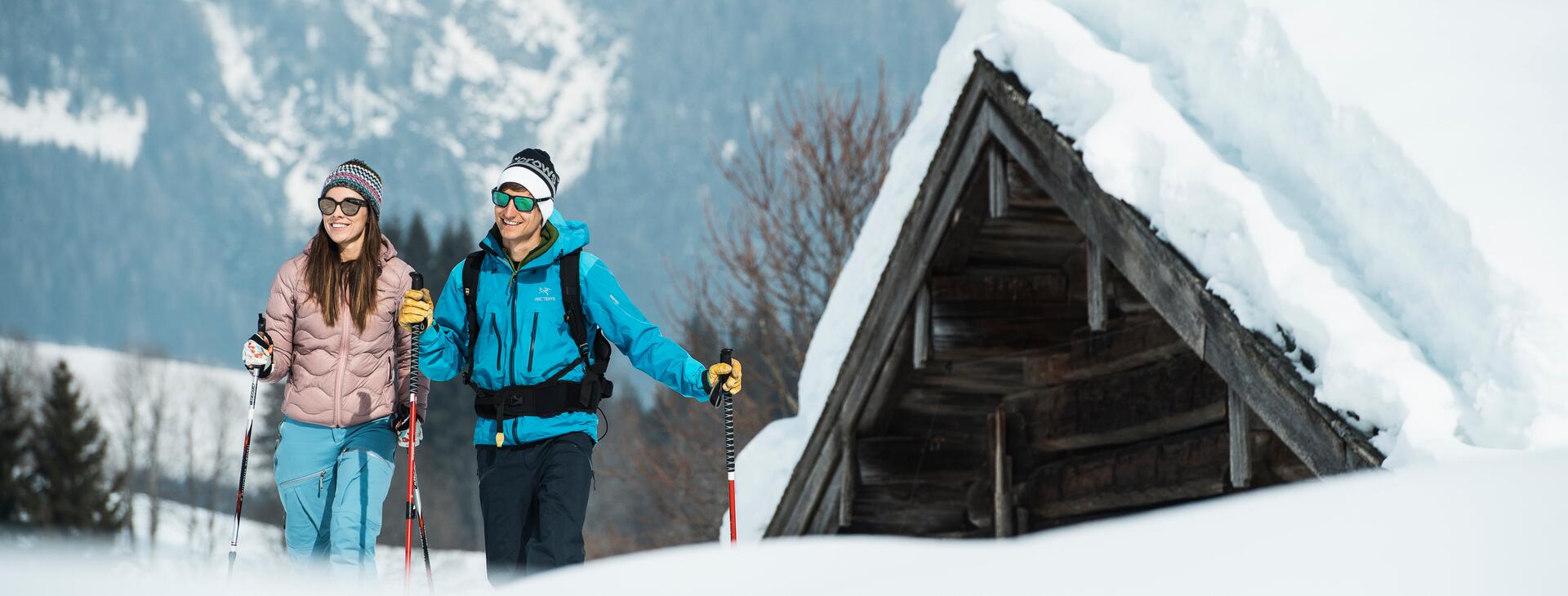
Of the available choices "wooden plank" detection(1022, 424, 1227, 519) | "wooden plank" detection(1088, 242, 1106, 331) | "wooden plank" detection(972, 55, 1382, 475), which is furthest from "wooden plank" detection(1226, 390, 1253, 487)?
"wooden plank" detection(1022, 424, 1227, 519)

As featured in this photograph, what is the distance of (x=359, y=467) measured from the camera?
4.12 metres

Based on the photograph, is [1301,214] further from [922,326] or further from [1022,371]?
[1022,371]

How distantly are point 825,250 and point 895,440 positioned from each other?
15.3m

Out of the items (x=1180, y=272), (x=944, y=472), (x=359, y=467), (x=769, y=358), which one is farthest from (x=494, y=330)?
(x=769, y=358)

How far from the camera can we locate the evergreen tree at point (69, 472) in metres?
34.8

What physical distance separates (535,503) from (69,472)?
3755 centimetres

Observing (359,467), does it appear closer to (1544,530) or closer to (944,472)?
(1544,530)

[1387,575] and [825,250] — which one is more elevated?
[825,250]

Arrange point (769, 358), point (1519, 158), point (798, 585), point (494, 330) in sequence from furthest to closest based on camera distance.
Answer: point (769, 358) → point (494, 330) → point (1519, 158) → point (798, 585)

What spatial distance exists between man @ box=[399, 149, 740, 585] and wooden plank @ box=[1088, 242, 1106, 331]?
64.6 inches

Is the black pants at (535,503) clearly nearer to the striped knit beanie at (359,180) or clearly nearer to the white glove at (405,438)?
the white glove at (405,438)

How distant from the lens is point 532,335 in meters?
3.91

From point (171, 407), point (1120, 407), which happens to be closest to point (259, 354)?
point (1120, 407)

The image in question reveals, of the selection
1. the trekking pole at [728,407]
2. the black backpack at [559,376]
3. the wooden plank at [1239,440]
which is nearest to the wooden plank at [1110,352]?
the wooden plank at [1239,440]
